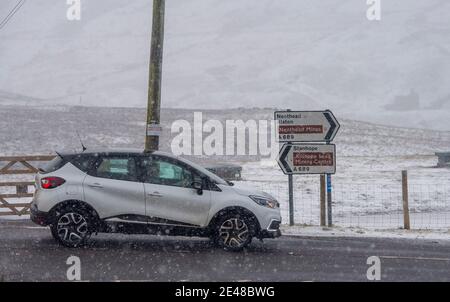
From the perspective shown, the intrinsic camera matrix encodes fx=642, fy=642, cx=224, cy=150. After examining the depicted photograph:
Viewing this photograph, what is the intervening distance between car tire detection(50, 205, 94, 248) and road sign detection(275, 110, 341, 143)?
5.60m

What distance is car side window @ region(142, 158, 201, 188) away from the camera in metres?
11.0

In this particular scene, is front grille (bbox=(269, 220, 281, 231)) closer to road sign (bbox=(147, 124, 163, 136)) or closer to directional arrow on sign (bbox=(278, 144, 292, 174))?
directional arrow on sign (bbox=(278, 144, 292, 174))

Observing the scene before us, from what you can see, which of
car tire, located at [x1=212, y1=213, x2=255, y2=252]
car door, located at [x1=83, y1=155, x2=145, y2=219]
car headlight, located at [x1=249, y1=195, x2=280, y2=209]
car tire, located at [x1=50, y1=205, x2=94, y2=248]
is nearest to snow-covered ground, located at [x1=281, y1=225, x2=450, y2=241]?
car headlight, located at [x1=249, y1=195, x2=280, y2=209]

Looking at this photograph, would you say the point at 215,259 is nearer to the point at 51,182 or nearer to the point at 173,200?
the point at 173,200

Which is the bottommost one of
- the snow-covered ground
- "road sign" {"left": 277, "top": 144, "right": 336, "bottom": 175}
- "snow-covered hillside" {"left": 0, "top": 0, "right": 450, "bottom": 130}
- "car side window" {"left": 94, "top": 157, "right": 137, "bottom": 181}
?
the snow-covered ground

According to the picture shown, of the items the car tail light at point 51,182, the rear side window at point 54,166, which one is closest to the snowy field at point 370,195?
the rear side window at point 54,166

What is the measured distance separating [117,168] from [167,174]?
864mm

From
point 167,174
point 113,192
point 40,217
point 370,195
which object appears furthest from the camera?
point 370,195

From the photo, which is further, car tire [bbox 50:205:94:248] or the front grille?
the front grille

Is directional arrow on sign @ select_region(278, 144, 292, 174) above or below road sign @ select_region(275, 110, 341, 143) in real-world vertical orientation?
below

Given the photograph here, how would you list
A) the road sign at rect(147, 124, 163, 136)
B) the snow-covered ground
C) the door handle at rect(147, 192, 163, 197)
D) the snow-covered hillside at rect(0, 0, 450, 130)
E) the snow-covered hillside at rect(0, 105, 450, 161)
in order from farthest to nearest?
the snow-covered hillside at rect(0, 0, 450, 130), the snow-covered hillside at rect(0, 105, 450, 161), the road sign at rect(147, 124, 163, 136), the snow-covered ground, the door handle at rect(147, 192, 163, 197)

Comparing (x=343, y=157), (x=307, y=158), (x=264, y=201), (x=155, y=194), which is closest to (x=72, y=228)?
(x=155, y=194)

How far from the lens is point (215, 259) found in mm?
10219
